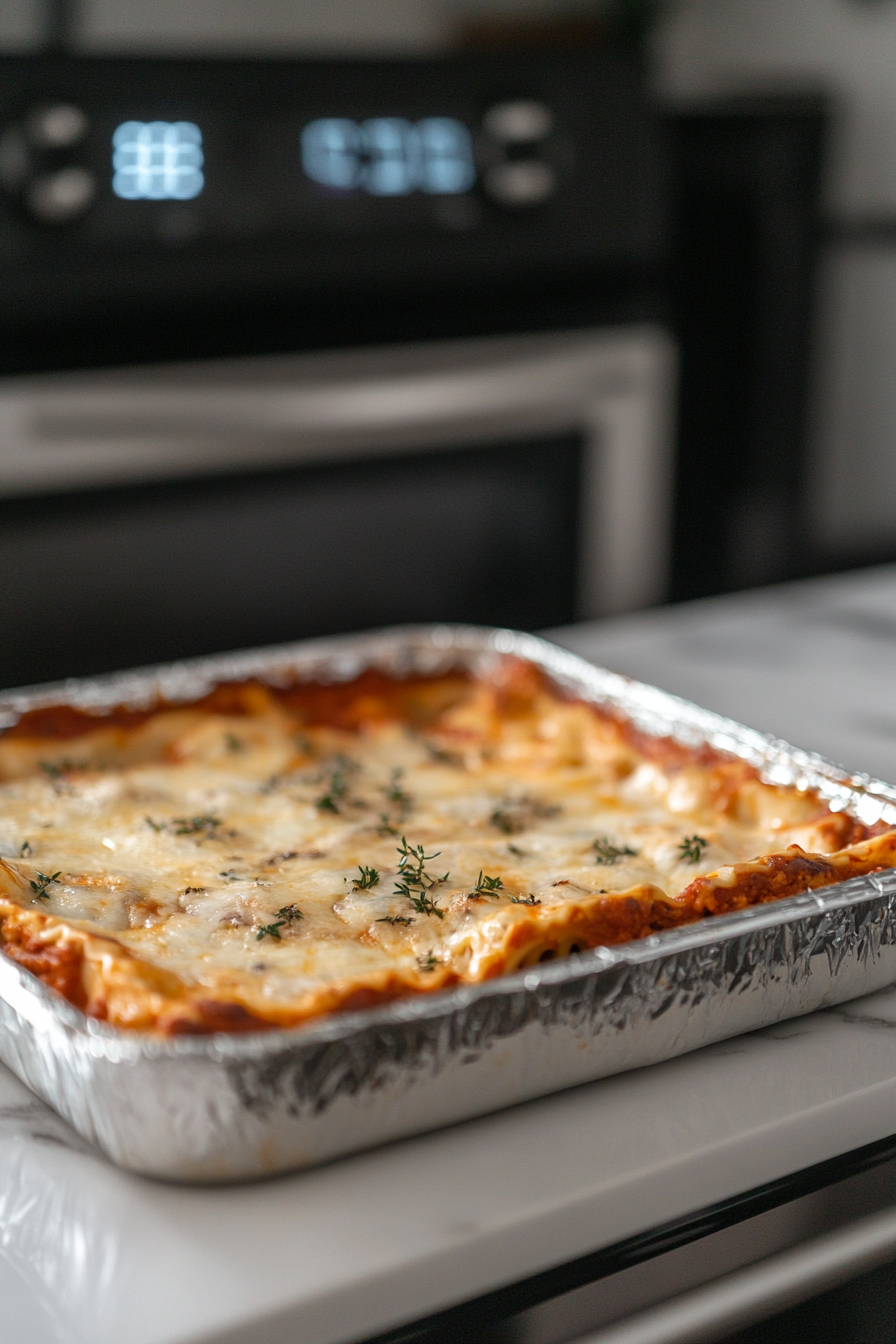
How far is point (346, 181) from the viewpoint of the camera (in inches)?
97.7

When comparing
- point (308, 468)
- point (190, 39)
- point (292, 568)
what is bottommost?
point (292, 568)

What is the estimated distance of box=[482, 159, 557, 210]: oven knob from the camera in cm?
260

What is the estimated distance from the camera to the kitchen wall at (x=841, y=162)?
10.6 ft

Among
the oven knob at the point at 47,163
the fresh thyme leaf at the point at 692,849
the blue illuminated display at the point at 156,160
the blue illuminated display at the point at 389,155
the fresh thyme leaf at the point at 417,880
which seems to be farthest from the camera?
the blue illuminated display at the point at 389,155

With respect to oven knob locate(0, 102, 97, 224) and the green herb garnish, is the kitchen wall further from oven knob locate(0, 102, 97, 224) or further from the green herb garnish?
the green herb garnish

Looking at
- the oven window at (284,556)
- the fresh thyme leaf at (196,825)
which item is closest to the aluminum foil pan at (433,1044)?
the fresh thyme leaf at (196,825)

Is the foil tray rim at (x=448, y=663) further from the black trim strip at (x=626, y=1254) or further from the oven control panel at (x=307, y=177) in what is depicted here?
the oven control panel at (x=307, y=177)

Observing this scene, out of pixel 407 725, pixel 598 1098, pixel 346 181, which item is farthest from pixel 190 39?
pixel 598 1098

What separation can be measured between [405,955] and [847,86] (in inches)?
113

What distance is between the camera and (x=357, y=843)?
121 centimetres

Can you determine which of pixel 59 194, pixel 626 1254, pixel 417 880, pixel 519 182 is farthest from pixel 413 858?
pixel 519 182

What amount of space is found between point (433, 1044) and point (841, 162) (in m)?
2.89

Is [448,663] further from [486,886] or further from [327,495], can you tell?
[327,495]

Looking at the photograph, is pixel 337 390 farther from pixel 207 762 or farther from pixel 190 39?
pixel 207 762
